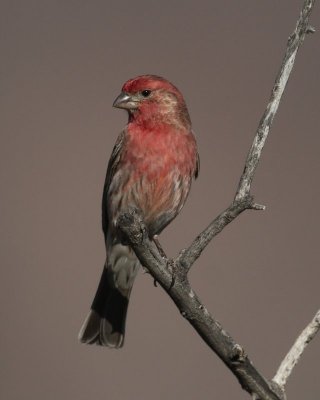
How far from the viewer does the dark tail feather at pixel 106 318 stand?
15.6 ft

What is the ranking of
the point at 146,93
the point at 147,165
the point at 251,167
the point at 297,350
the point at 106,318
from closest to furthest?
the point at 297,350 → the point at 251,167 → the point at 147,165 → the point at 146,93 → the point at 106,318

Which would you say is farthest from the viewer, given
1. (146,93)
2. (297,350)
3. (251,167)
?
(146,93)

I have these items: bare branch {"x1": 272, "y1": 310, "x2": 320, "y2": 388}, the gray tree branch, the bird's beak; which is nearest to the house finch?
the bird's beak

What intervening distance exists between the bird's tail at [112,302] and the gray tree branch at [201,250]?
72.4 inches

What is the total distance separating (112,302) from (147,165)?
34.2 inches

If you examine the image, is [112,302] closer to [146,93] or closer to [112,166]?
[112,166]

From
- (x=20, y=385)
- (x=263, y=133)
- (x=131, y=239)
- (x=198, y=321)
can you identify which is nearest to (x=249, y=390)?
(x=198, y=321)

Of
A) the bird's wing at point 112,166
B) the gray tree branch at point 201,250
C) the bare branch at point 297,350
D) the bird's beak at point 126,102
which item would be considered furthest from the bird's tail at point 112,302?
the bare branch at point 297,350

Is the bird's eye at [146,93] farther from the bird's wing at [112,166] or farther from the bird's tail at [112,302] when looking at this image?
the bird's tail at [112,302]

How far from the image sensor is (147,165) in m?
4.49

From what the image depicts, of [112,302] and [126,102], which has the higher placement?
[126,102]

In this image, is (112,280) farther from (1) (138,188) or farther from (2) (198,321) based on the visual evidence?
(2) (198,321)

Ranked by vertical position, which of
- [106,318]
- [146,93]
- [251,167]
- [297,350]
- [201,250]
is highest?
[146,93]

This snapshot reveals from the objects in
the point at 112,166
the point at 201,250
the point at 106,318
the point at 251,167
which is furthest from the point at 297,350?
the point at 106,318
